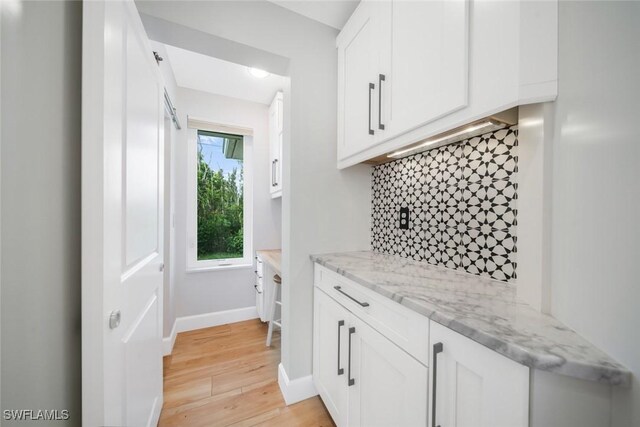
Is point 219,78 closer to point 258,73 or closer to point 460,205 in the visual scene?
point 258,73

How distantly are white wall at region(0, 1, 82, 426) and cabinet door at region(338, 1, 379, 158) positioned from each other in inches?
44.4

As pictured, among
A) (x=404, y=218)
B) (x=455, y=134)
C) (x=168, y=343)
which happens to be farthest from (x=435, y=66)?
(x=168, y=343)

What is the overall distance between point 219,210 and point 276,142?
3.42 feet

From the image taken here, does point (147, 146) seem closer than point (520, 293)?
No

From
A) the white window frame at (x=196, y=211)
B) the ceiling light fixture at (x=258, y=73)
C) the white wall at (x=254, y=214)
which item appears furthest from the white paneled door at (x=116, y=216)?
the white window frame at (x=196, y=211)

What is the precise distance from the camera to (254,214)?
270cm

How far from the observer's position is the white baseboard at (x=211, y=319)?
91.7 inches

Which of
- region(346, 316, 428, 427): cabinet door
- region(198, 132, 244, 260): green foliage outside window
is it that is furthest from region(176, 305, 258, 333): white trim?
region(346, 316, 428, 427): cabinet door

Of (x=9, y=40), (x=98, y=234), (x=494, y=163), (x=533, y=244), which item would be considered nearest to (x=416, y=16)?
(x=494, y=163)

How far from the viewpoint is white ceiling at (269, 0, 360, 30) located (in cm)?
136

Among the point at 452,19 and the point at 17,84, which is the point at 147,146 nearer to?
the point at 17,84

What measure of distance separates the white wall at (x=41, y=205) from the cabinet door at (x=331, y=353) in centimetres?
94

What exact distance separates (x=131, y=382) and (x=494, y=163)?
5.56ft

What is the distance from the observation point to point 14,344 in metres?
0.51
